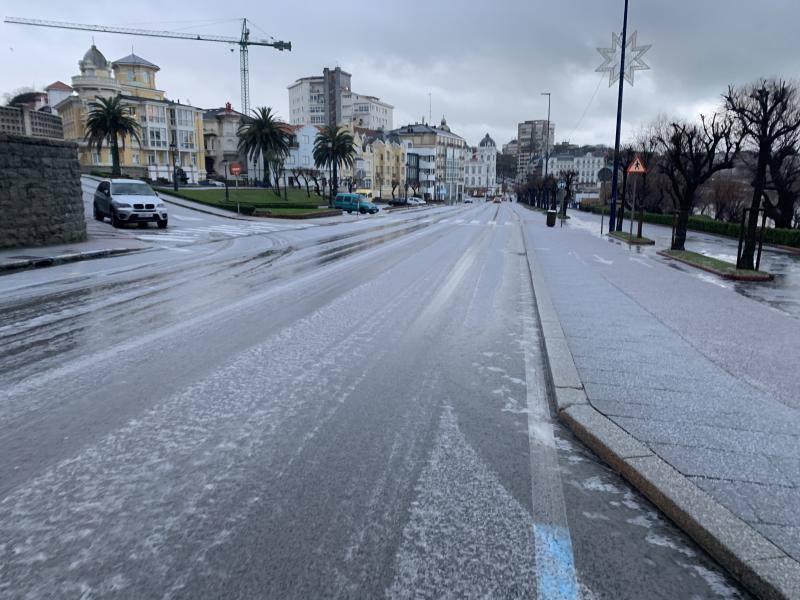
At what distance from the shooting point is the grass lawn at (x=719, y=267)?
12836 mm

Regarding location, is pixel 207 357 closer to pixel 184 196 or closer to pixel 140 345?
pixel 140 345

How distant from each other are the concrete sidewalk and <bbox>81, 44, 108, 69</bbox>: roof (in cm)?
9808

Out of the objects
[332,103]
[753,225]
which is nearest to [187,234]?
[753,225]

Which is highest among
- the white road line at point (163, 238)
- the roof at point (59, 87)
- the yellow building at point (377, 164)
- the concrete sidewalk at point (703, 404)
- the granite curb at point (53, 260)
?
the roof at point (59, 87)

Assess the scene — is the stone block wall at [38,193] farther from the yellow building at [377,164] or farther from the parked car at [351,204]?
the yellow building at [377,164]

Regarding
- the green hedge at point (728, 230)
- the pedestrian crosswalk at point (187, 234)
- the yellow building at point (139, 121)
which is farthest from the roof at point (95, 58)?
the green hedge at point (728, 230)

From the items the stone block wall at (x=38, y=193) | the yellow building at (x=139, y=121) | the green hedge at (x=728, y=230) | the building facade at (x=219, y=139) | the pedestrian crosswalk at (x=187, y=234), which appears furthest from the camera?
the building facade at (x=219, y=139)

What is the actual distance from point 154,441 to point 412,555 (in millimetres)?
2062

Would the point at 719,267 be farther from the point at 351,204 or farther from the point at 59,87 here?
the point at 59,87

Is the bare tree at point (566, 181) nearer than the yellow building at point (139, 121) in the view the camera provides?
Yes

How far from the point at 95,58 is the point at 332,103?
59.8 m

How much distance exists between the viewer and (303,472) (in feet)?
11.1

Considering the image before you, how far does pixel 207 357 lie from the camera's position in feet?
18.5

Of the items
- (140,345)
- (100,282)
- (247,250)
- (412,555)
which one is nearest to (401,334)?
(140,345)
